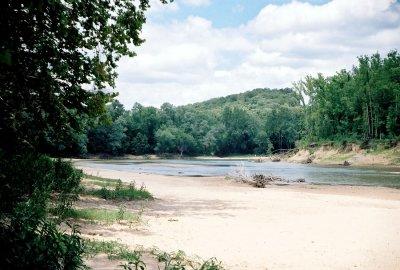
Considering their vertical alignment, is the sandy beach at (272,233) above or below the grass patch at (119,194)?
below

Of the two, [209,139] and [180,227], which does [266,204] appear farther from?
[209,139]

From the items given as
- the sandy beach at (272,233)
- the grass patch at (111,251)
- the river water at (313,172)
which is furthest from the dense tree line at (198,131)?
the grass patch at (111,251)

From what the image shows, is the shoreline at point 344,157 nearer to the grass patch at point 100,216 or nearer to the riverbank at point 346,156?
the riverbank at point 346,156

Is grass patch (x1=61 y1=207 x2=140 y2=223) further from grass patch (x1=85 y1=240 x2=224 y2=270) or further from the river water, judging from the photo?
the river water

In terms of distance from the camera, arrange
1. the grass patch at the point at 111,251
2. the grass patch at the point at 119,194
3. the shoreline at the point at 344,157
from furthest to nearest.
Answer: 1. the shoreline at the point at 344,157
2. the grass patch at the point at 119,194
3. the grass patch at the point at 111,251

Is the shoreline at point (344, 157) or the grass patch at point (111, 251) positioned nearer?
the grass patch at point (111, 251)

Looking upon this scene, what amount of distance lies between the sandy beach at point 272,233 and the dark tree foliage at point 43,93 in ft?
10.8

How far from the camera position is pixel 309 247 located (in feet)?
38.2

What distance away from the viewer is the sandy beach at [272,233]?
1048 cm

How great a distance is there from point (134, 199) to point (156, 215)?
4.12 meters

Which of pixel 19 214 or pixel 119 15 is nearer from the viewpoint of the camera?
pixel 19 214

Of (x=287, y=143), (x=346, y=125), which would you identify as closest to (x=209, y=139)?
(x=287, y=143)

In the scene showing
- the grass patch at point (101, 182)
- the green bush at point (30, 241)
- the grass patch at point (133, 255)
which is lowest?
the grass patch at point (133, 255)

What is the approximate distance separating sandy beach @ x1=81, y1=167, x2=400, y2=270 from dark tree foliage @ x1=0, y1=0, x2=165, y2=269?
3307 mm
